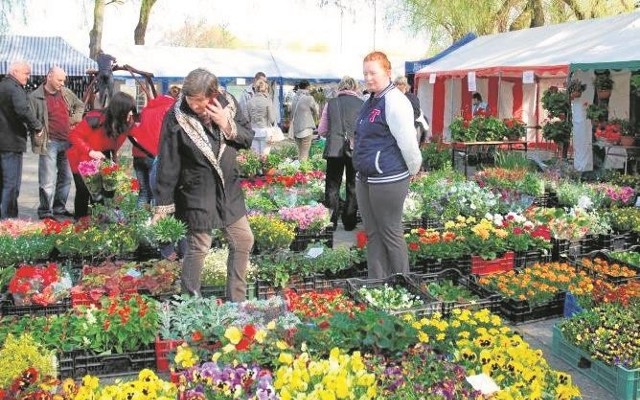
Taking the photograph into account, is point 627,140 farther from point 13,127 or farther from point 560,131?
point 13,127

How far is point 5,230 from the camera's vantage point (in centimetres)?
645

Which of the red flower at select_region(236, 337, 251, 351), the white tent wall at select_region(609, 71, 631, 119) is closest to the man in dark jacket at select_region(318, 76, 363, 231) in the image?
the red flower at select_region(236, 337, 251, 351)

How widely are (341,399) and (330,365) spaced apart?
0.88 ft

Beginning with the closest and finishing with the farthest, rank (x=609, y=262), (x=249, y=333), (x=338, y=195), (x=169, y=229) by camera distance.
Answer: (x=249, y=333) → (x=169, y=229) → (x=609, y=262) → (x=338, y=195)

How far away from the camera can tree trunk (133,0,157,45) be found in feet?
78.7

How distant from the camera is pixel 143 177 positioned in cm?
704

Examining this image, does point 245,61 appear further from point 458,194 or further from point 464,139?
point 458,194

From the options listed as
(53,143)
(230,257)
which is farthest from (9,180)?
(230,257)

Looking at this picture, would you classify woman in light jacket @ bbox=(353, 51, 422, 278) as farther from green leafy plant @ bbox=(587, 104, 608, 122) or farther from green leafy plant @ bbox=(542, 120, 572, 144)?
green leafy plant @ bbox=(542, 120, 572, 144)

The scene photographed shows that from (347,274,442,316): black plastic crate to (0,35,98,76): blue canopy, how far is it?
1700 cm

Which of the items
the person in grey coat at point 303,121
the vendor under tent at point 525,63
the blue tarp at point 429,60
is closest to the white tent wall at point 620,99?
the vendor under tent at point 525,63

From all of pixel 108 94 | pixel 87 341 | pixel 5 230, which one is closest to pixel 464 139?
pixel 108 94

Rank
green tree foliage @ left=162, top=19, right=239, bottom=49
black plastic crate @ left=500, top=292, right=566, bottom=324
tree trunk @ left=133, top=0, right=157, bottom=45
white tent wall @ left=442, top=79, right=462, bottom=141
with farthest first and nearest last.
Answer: green tree foliage @ left=162, top=19, right=239, bottom=49 → tree trunk @ left=133, top=0, right=157, bottom=45 → white tent wall @ left=442, top=79, right=462, bottom=141 → black plastic crate @ left=500, top=292, right=566, bottom=324

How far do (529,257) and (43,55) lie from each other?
736 inches
